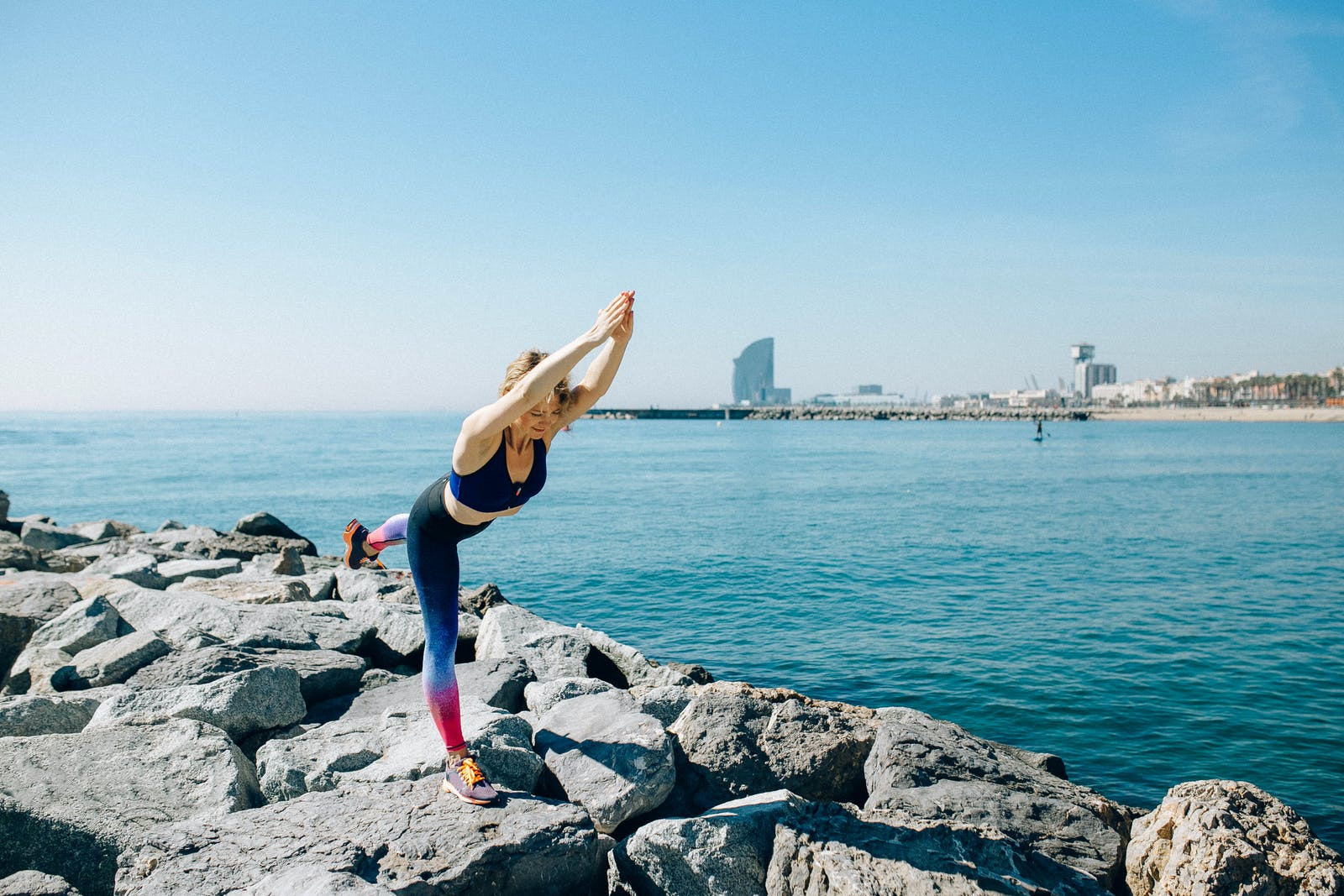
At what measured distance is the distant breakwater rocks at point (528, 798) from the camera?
380 cm

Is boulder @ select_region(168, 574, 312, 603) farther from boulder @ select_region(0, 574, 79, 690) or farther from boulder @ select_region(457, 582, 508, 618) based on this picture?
boulder @ select_region(457, 582, 508, 618)

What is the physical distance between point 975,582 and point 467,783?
14749 mm

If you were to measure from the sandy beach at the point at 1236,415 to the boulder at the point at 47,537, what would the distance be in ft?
493

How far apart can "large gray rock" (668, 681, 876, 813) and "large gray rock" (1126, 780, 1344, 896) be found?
1644 mm

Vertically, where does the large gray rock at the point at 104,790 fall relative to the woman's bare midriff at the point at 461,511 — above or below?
below

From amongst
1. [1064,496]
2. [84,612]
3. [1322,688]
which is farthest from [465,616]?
[1064,496]

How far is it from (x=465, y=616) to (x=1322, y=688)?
34.3 ft

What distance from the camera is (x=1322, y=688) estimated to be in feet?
34.9

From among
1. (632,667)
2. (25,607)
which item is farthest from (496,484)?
(25,607)

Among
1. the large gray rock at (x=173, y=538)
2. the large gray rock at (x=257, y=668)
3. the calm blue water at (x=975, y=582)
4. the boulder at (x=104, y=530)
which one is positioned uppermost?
the large gray rock at (x=257, y=668)

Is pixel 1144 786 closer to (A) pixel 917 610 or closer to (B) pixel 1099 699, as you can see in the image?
(B) pixel 1099 699

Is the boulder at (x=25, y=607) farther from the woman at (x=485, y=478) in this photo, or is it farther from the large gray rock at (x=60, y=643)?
the woman at (x=485, y=478)

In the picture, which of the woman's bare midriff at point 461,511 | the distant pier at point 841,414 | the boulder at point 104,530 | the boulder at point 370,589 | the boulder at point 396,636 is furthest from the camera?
the distant pier at point 841,414

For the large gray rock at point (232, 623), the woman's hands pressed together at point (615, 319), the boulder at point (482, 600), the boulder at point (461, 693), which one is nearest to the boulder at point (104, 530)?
the boulder at point (482, 600)
